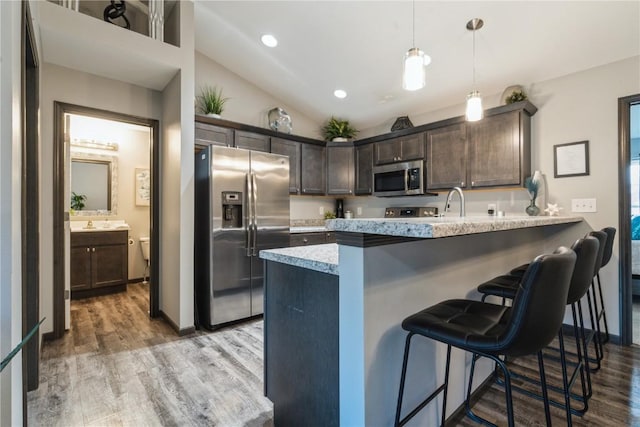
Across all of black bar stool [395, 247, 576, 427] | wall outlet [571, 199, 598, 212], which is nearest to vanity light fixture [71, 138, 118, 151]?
black bar stool [395, 247, 576, 427]

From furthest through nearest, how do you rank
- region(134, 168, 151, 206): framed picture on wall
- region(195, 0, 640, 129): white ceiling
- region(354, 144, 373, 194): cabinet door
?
1. region(134, 168, 151, 206): framed picture on wall
2. region(354, 144, 373, 194): cabinet door
3. region(195, 0, 640, 129): white ceiling

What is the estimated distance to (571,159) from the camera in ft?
9.10

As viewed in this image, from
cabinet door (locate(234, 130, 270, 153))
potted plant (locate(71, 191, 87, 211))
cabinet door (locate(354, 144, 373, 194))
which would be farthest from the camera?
potted plant (locate(71, 191, 87, 211))

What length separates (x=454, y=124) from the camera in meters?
3.32

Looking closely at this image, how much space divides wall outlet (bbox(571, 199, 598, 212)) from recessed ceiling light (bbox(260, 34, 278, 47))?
11.2ft

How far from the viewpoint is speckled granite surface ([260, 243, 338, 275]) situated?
119cm

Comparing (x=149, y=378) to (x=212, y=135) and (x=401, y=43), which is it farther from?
(x=401, y=43)

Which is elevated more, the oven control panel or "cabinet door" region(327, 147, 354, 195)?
"cabinet door" region(327, 147, 354, 195)

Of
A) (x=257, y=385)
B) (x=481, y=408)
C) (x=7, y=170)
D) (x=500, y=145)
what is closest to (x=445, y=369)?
(x=481, y=408)

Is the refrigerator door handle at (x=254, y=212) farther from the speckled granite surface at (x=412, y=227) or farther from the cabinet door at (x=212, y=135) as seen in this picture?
the speckled granite surface at (x=412, y=227)

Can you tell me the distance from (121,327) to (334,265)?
2.91 meters

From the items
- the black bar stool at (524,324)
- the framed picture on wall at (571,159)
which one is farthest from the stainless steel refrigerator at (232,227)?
the framed picture on wall at (571,159)

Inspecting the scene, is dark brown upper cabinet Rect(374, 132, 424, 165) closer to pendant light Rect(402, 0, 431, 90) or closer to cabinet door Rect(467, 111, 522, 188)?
cabinet door Rect(467, 111, 522, 188)

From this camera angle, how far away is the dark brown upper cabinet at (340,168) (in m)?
4.45
